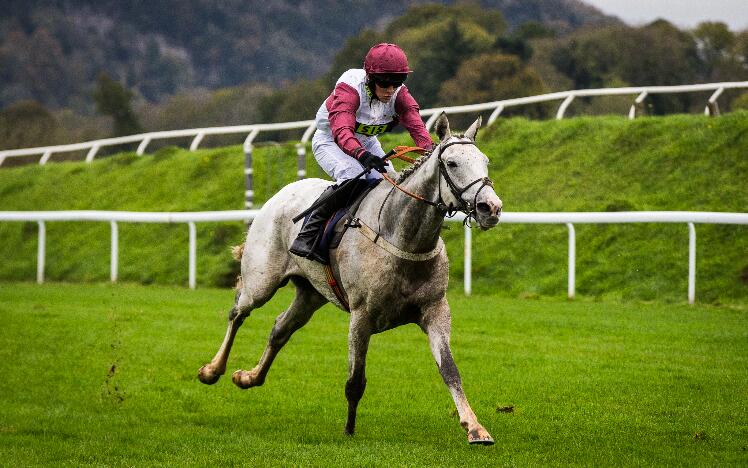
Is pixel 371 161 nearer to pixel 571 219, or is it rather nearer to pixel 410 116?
pixel 410 116

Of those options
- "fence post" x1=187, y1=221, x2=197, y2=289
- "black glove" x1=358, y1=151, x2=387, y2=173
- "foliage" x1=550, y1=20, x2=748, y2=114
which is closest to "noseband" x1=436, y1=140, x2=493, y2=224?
"black glove" x1=358, y1=151, x2=387, y2=173

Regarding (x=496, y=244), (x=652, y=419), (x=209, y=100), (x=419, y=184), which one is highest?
(x=419, y=184)

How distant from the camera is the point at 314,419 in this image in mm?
7785

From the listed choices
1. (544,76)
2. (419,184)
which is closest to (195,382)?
(419,184)

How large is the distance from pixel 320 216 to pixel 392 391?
1680 millimetres

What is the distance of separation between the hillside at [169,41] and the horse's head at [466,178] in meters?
Answer: 85.3

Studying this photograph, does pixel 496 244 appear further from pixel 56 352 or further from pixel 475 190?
pixel 475 190

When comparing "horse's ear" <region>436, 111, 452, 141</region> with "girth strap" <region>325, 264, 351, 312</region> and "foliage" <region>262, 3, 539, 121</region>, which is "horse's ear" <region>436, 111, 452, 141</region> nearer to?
"girth strap" <region>325, 264, 351, 312</region>

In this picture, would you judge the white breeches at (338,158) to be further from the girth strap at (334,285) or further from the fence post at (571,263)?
the fence post at (571,263)

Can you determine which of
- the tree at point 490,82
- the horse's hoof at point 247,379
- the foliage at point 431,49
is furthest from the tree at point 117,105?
the horse's hoof at point 247,379

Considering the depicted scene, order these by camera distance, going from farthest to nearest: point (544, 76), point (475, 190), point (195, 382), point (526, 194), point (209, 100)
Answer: point (209, 100)
point (544, 76)
point (526, 194)
point (195, 382)
point (475, 190)

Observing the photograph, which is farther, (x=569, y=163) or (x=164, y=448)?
(x=569, y=163)

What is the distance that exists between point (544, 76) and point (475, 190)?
35947 mm

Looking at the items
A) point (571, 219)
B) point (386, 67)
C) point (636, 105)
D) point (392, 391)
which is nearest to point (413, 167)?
point (386, 67)
